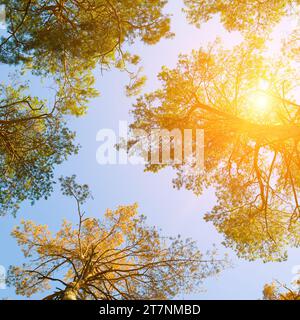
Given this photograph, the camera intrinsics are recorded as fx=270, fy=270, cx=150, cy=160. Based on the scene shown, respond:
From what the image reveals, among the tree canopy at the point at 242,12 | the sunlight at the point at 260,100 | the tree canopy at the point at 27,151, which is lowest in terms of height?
the tree canopy at the point at 27,151

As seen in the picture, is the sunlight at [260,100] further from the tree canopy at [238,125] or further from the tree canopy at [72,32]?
the tree canopy at [72,32]

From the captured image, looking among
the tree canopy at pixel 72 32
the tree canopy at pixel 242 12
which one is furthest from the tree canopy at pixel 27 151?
the tree canopy at pixel 242 12

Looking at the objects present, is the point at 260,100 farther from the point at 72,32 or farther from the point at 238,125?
the point at 72,32

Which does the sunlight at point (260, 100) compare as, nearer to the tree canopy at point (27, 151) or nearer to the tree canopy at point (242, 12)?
the tree canopy at point (242, 12)

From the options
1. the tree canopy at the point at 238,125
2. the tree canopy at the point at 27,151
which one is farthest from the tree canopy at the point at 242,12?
the tree canopy at the point at 27,151

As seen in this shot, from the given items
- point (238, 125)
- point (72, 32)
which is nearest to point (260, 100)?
point (238, 125)

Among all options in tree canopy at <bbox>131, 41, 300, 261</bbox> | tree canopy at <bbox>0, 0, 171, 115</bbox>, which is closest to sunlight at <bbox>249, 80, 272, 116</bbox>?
tree canopy at <bbox>131, 41, 300, 261</bbox>

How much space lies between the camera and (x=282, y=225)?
303 inches

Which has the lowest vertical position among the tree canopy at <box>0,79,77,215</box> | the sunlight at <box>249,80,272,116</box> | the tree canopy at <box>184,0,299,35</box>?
the tree canopy at <box>0,79,77,215</box>

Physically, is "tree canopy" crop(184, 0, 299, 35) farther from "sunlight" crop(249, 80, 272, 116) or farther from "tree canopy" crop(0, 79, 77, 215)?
"tree canopy" crop(0, 79, 77, 215)

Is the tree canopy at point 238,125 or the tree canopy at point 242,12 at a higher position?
the tree canopy at point 242,12
